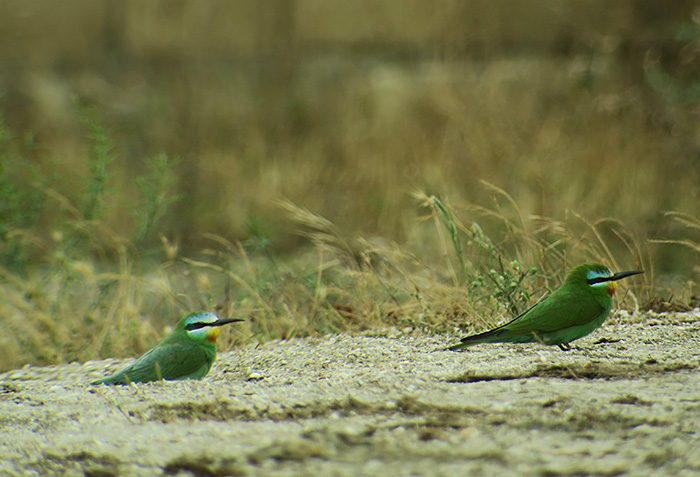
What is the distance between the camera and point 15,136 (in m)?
8.16

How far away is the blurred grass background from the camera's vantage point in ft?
20.8

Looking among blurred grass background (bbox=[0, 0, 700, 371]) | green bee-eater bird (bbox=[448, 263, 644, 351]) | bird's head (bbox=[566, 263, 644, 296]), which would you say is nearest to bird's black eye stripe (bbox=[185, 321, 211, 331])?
green bee-eater bird (bbox=[448, 263, 644, 351])

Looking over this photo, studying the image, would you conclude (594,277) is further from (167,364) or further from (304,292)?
(304,292)

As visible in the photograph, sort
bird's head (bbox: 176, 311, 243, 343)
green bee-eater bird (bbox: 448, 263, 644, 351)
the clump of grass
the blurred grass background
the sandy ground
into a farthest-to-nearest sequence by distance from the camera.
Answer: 1. the blurred grass background
2. the clump of grass
3. bird's head (bbox: 176, 311, 243, 343)
4. green bee-eater bird (bbox: 448, 263, 644, 351)
5. the sandy ground

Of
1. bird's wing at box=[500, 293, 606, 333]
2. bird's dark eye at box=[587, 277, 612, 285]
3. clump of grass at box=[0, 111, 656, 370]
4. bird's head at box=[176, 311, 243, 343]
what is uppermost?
bird's dark eye at box=[587, 277, 612, 285]

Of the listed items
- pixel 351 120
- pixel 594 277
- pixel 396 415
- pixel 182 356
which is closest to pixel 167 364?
pixel 182 356

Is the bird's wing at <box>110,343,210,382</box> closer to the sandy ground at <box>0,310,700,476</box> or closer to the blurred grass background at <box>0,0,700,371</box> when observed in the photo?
the sandy ground at <box>0,310,700,476</box>

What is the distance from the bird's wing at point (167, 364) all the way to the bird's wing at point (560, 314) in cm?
101

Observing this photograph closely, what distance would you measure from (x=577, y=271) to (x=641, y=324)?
23.9 inches

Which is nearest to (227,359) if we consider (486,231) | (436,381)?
(436,381)

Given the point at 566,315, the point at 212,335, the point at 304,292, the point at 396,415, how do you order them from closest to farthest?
the point at 396,415
the point at 566,315
the point at 212,335
the point at 304,292

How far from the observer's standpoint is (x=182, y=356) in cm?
272

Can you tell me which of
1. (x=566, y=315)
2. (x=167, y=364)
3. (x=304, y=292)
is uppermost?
(x=566, y=315)

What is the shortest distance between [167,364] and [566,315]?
1276mm
